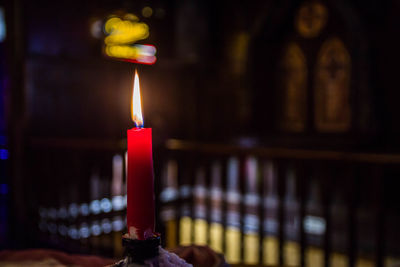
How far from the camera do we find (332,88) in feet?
19.4

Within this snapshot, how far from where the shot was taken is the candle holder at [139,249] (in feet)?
1.63

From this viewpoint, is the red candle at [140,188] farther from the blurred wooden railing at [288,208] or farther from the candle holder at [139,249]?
the blurred wooden railing at [288,208]

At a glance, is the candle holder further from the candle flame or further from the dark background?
the dark background

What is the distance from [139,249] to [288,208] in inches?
199

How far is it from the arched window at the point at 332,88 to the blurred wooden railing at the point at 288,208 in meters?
0.88

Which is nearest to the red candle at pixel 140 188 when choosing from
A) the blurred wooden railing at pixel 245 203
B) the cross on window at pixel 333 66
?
the blurred wooden railing at pixel 245 203

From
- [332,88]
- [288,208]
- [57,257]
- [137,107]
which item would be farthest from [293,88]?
[137,107]

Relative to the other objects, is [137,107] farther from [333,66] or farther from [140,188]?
[333,66]

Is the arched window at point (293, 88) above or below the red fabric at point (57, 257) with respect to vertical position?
above

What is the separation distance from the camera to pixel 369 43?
5.27 m

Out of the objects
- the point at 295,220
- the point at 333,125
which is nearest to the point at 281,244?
the point at 295,220

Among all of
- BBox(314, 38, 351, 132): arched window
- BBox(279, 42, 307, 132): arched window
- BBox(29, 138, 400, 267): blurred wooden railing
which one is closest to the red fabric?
BBox(29, 138, 400, 267): blurred wooden railing

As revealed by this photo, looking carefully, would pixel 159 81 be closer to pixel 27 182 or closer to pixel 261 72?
pixel 261 72

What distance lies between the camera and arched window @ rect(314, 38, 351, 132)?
576 centimetres
